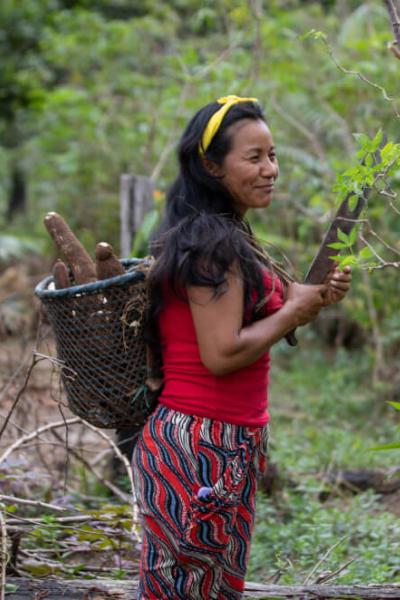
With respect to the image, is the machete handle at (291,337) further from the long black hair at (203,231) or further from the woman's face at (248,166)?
the woman's face at (248,166)

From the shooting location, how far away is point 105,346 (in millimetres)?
2621

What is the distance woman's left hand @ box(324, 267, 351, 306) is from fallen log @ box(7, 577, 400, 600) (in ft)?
3.91

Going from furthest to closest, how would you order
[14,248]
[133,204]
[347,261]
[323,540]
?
[14,248], [133,204], [323,540], [347,261]

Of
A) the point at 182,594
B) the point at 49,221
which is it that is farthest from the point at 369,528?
the point at 49,221

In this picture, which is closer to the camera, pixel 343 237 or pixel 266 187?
pixel 343 237

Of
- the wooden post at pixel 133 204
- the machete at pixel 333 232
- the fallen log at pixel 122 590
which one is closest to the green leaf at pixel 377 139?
the machete at pixel 333 232

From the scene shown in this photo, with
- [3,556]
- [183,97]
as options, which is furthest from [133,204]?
[3,556]

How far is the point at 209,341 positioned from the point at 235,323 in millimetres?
88

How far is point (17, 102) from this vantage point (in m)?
14.2

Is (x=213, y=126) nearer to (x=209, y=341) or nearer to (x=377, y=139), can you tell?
(x=377, y=139)

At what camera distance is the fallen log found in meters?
3.10

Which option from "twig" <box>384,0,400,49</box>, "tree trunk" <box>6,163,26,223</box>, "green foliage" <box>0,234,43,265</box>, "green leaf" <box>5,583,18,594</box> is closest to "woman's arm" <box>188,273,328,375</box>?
"twig" <box>384,0,400,49</box>

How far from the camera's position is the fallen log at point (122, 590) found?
3104 millimetres

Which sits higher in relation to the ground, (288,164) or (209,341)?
(288,164)
